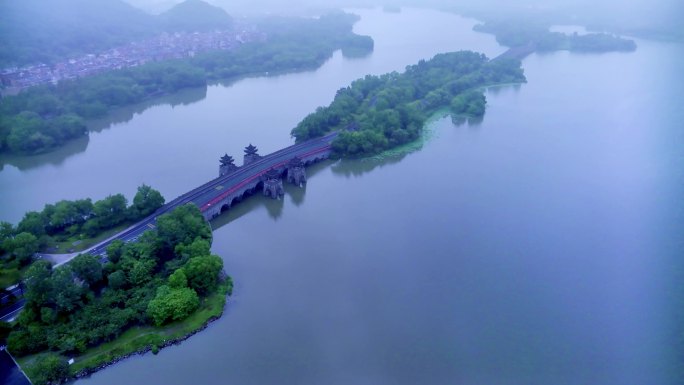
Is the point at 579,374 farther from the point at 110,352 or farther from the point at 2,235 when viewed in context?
the point at 2,235

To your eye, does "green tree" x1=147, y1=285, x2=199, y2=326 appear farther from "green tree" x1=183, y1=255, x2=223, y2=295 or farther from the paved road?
the paved road

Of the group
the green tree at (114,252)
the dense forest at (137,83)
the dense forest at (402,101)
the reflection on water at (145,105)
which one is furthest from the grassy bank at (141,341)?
the reflection on water at (145,105)

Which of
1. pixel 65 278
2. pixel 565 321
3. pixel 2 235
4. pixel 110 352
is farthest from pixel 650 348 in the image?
pixel 2 235

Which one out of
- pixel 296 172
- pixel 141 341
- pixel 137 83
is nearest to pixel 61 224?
pixel 141 341

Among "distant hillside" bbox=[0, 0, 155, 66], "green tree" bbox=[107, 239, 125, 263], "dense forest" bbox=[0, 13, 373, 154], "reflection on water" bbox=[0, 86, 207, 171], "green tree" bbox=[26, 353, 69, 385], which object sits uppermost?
"distant hillside" bbox=[0, 0, 155, 66]

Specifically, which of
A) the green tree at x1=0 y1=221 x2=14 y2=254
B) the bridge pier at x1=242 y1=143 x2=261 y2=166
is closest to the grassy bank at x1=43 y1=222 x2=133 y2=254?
the green tree at x1=0 y1=221 x2=14 y2=254

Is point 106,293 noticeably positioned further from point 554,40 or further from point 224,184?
point 554,40

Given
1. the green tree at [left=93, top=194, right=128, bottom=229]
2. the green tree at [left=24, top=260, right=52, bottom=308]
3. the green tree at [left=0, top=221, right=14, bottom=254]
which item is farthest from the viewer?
the green tree at [left=93, top=194, right=128, bottom=229]
